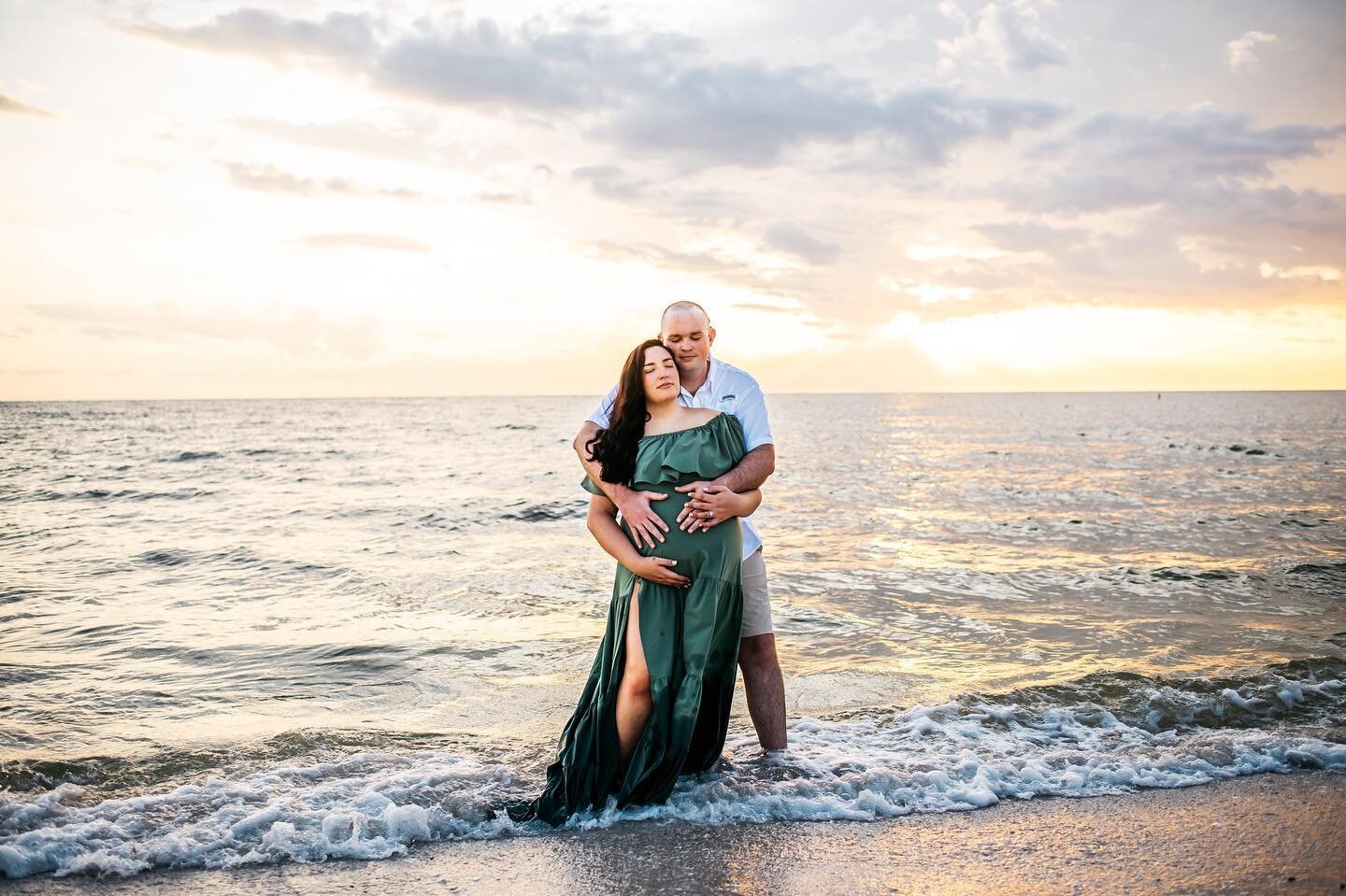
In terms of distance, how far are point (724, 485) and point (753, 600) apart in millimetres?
992

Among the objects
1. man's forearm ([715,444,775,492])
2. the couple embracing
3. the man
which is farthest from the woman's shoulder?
man's forearm ([715,444,775,492])

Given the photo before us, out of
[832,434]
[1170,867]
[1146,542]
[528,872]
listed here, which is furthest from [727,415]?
[832,434]

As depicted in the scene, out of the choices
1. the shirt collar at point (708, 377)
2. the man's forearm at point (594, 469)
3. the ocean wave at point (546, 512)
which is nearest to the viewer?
the man's forearm at point (594, 469)

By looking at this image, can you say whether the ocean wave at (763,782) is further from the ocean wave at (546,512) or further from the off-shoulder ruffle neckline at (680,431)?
the ocean wave at (546,512)

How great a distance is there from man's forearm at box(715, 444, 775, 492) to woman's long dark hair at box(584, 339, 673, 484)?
1.57 ft

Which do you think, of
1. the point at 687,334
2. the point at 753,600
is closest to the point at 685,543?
the point at 753,600

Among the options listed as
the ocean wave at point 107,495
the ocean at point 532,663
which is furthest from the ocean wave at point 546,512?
the ocean wave at point 107,495

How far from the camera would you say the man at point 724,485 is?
447 cm

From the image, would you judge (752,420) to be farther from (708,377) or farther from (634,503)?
(634,503)

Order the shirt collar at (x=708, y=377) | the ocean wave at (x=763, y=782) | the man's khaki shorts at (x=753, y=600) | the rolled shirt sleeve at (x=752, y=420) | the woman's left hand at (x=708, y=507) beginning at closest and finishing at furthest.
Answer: the ocean wave at (x=763, y=782), the woman's left hand at (x=708, y=507), the rolled shirt sleeve at (x=752, y=420), the shirt collar at (x=708, y=377), the man's khaki shorts at (x=753, y=600)

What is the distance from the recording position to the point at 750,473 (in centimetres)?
455

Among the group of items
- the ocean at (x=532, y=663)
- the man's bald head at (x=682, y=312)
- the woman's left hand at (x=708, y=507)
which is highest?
the man's bald head at (x=682, y=312)

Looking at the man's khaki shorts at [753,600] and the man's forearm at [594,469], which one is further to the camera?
the man's khaki shorts at [753,600]

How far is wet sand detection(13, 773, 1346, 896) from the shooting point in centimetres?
369
